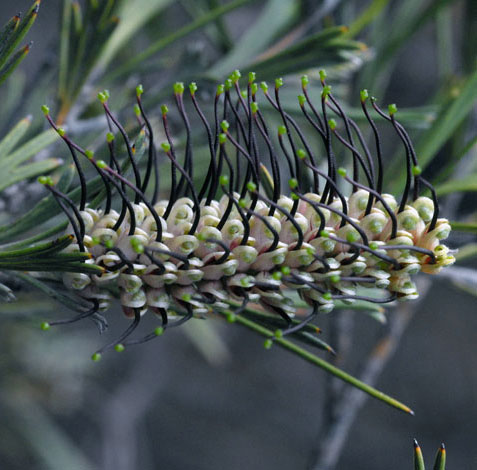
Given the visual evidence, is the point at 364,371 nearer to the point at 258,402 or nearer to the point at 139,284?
the point at 139,284

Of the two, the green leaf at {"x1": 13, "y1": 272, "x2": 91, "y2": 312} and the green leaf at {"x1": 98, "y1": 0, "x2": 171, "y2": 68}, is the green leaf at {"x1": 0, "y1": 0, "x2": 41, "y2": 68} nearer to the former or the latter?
the green leaf at {"x1": 13, "y1": 272, "x2": 91, "y2": 312}

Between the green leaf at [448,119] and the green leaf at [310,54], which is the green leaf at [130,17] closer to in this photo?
the green leaf at [310,54]

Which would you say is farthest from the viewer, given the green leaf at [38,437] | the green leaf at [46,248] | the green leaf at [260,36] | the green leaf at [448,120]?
the green leaf at [38,437]

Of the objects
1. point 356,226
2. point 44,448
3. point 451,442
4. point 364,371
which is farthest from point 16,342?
point 451,442

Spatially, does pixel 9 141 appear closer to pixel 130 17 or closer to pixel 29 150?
pixel 29 150

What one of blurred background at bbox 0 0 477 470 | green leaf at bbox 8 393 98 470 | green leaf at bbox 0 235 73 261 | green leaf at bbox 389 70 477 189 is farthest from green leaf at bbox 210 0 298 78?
green leaf at bbox 8 393 98 470

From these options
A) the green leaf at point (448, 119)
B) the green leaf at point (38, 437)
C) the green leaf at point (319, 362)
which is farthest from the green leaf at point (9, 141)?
the green leaf at point (38, 437)

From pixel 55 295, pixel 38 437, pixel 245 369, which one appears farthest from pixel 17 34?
pixel 245 369
